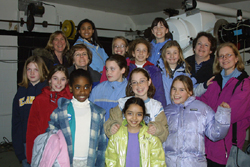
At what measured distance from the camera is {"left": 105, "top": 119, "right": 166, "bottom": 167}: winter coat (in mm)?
1548

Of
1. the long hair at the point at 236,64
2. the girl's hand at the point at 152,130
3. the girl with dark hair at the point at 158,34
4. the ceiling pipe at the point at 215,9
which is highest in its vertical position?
the ceiling pipe at the point at 215,9

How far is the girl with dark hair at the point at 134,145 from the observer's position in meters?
1.56

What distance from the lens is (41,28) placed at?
15.4 feet

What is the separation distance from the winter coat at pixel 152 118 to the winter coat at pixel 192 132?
0.38ft

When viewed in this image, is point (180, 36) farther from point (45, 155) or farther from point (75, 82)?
point (45, 155)

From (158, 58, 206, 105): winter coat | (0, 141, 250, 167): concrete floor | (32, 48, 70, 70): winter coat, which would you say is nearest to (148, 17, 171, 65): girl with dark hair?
(158, 58, 206, 105): winter coat

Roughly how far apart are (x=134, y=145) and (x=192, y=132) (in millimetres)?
465

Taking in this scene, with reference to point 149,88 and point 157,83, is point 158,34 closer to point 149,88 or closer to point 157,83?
point 157,83

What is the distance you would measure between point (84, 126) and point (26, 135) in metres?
0.57

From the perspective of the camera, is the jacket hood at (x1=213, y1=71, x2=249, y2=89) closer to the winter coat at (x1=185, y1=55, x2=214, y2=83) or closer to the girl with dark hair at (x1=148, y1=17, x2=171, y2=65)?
the winter coat at (x1=185, y1=55, x2=214, y2=83)

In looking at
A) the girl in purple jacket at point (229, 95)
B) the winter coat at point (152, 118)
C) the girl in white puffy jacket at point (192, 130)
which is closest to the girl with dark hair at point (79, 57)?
the winter coat at point (152, 118)

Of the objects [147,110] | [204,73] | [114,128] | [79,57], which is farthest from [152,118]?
[79,57]

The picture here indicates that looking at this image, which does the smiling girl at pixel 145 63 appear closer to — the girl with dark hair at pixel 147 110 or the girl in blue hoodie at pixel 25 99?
the girl with dark hair at pixel 147 110

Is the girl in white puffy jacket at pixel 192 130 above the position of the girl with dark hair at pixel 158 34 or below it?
below
